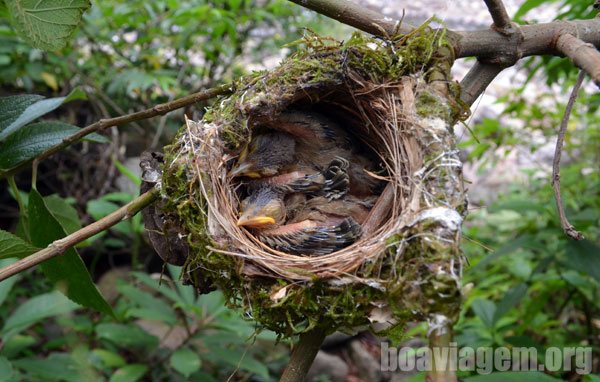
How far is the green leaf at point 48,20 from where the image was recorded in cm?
104

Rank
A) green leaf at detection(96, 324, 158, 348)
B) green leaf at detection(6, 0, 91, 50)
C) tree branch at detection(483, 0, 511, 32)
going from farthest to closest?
green leaf at detection(96, 324, 158, 348), tree branch at detection(483, 0, 511, 32), green leaf at detection(6, 0, 91, 50)

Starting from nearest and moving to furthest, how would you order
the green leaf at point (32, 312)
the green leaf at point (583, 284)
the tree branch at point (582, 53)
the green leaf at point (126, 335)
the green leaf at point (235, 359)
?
the tree branch at point (582, 53) < the green leaf at point (32, 312) < the green leaf at point (583, 284) < the green leaf at point (235, 359) < the green leaf at point (126, 335)

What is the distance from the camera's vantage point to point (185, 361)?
2.24m

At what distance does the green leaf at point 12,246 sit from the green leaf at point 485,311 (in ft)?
5.46

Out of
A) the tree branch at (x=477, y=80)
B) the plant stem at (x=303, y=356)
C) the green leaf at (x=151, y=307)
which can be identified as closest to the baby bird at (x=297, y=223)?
the plant stem at (x=303, y=356)

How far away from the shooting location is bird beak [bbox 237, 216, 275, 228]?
1427 millimetres

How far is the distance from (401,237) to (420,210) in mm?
66

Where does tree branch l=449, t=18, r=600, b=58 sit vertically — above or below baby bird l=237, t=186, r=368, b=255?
above

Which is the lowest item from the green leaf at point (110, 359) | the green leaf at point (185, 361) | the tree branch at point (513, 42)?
the green leaf at point (110, 359)

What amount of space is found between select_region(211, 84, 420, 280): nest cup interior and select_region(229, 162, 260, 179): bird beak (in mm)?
25

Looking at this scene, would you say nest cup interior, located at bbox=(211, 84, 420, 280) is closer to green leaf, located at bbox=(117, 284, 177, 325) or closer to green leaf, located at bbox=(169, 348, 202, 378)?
green leaf, located at bbox=(169, 348, 202, 378)

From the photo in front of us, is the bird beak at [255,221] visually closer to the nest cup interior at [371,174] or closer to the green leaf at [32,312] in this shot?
the nest cup interior at [371,174]

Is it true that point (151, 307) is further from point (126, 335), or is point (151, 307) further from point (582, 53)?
point (582, 53)

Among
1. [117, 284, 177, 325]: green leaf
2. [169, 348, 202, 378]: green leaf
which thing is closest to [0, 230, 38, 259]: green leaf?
[169, 348, 202, 378]: green leaf
